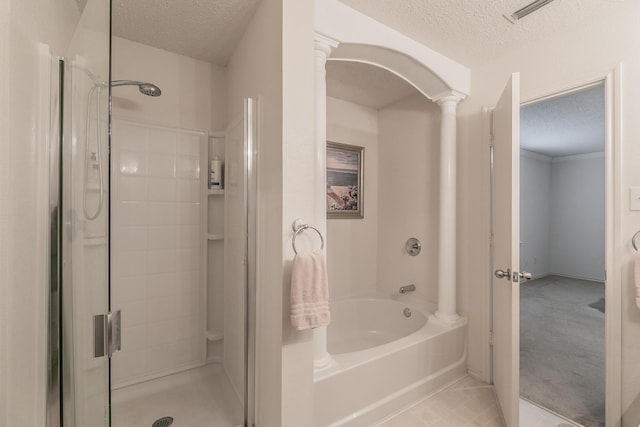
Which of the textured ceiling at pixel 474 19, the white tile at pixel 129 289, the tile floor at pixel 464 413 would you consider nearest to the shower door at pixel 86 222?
the white tile at pixel 129 289

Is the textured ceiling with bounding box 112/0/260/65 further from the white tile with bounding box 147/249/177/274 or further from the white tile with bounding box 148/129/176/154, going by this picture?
the white tile with bounding box 147/249/177/274

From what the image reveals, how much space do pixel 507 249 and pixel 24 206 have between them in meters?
2.12

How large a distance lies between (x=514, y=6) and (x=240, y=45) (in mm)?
1628

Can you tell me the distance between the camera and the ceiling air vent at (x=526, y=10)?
1481mm

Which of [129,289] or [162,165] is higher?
[162,165]

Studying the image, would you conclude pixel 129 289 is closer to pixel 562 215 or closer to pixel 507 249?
pixel 507 249

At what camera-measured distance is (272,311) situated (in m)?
1.34

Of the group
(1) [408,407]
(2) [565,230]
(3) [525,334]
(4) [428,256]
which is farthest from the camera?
(2) [565,230]

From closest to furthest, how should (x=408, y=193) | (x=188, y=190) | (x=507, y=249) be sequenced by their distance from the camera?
1. (x=507, y=249)
2. (x=188, y=190)
3. (x=408, y=193)

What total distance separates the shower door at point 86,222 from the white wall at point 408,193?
2353 millimetres

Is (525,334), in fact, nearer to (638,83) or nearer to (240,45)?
(638,83)

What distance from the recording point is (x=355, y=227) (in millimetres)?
2840

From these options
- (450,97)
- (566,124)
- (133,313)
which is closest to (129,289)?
(133,313)

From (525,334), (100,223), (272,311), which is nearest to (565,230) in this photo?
(525,334)
